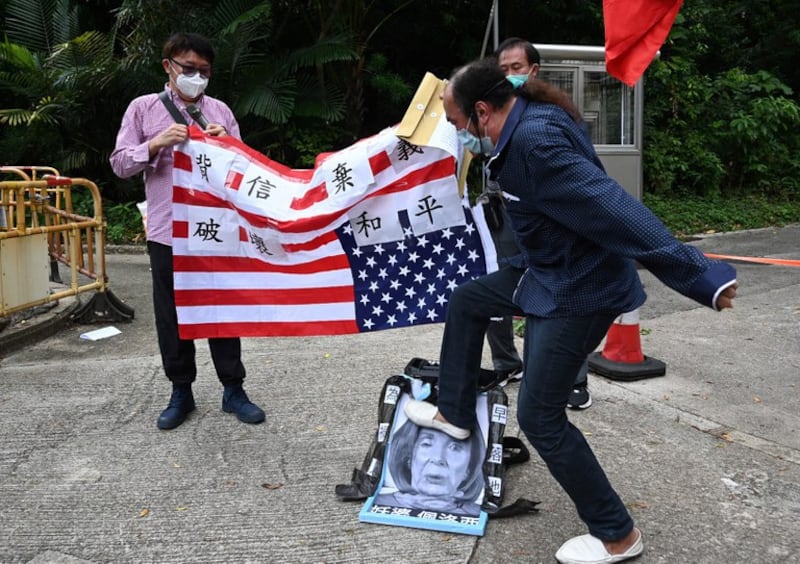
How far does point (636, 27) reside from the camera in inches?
170

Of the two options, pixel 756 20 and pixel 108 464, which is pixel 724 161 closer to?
pixel 756 20

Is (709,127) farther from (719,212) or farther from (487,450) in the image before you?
(487,450)

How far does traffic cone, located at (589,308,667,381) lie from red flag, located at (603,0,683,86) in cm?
149

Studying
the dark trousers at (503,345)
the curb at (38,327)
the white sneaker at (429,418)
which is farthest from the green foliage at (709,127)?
the white sneaker at (429,418)

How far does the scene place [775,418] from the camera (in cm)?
421

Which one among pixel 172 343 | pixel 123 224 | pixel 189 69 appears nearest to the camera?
pixel 189 69

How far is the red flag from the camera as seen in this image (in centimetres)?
430

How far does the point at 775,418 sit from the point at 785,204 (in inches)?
442

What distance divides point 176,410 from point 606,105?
596 cm

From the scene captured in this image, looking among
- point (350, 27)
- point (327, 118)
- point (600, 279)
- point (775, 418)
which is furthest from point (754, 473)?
point (350, 27)

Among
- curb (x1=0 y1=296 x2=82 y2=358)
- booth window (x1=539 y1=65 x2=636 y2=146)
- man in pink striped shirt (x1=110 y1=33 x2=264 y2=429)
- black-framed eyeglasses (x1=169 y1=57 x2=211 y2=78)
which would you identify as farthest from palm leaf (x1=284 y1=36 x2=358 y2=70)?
black-framed eyeglasses (x1=169 y1=57 x2=211 y2=78)

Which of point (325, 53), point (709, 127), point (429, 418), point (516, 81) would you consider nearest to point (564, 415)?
point (429, 418)

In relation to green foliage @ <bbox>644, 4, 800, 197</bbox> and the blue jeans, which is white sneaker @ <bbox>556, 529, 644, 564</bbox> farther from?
green foliage @ <bbox>644, 4, 800, 197</bbox>

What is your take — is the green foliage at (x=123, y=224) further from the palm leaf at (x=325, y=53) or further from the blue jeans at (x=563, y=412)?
the blue jeans at (x=563, y=412)
